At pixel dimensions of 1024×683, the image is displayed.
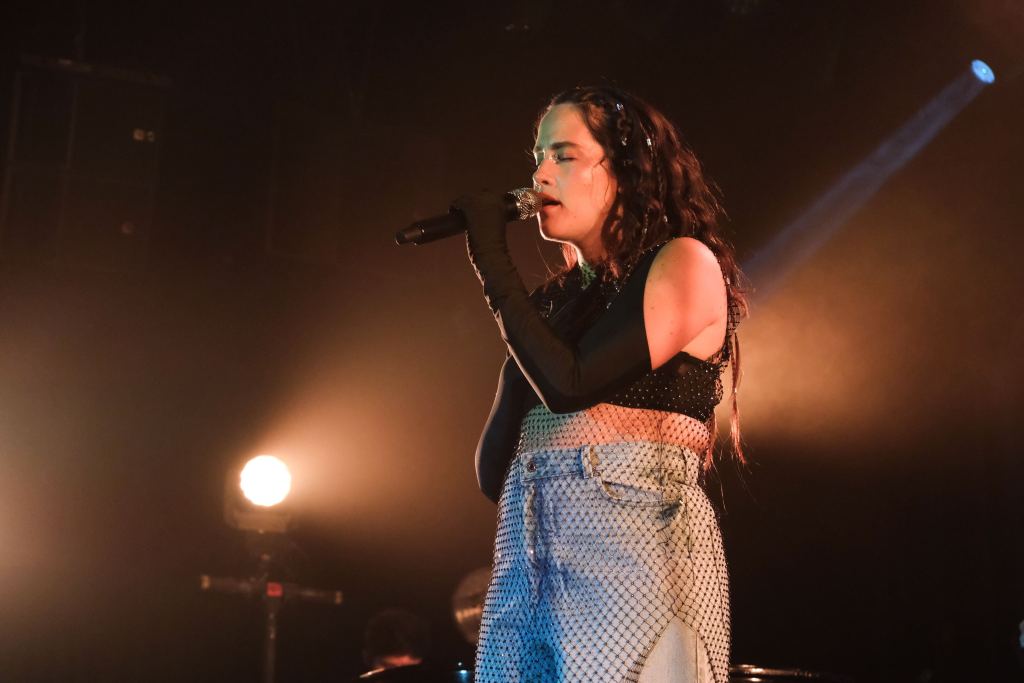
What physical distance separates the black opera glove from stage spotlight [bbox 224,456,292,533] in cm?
415

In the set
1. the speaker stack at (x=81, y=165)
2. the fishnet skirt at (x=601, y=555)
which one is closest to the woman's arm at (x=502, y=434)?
the fishnet skirt at (x=601, y=555)

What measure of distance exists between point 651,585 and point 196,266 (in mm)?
4947

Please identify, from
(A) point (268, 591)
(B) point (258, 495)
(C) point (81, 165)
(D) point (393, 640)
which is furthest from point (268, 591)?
(C) point (81, 165)

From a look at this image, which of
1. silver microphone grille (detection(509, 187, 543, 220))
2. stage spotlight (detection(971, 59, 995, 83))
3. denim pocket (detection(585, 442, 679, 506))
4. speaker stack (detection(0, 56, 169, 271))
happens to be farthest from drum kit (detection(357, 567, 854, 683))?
speaker stack (detection(0, 56, 169, 271))

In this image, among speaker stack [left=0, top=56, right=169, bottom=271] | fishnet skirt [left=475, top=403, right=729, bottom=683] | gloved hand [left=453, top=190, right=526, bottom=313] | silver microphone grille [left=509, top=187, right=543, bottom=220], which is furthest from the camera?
speaker stack [left=0, top=56, right=169, bottom=271]

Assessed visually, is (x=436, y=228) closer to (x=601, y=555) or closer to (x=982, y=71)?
(x=601, y=555)

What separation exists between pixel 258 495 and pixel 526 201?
4.10 m

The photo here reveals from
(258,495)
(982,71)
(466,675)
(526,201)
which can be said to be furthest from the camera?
(258,495)

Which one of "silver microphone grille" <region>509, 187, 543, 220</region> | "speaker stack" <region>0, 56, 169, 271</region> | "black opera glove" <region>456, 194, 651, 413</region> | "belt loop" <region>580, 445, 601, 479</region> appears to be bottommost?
"belt loop" <region>580, 445, 601, 479</region>

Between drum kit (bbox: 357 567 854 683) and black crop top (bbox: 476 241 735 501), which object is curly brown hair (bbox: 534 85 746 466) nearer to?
black crop top (bbox: 476 241 735 501)

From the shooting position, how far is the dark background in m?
5.16

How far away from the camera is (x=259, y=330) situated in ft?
19.6

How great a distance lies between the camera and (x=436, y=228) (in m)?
1.55

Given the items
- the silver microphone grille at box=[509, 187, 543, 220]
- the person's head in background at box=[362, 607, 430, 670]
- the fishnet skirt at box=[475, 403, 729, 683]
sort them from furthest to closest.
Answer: the person's head in background at box=[362, 607, 430, 670]
the silver microphone grille at box=[509, 187, 543, 220]
the fishnet skirt at box=[475, 403, 729, 683]
